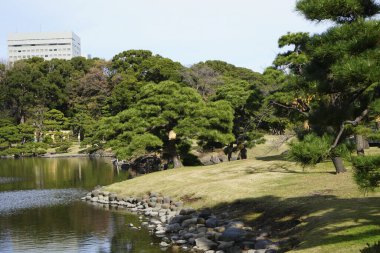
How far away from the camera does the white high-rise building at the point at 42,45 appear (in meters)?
140

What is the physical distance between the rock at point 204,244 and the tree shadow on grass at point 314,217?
1.36m

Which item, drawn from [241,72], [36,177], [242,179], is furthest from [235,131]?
[241,72]

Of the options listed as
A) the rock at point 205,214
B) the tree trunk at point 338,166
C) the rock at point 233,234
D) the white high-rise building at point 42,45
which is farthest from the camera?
the white high-rise building at point 42,45

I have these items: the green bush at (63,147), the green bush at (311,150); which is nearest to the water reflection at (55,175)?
the green bush at (63,147)

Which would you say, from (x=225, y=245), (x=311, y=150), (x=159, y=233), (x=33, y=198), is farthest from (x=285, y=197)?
(x=33, y=198)

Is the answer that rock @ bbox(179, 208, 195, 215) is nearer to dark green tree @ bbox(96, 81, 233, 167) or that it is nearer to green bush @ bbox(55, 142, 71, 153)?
dark green tree @ bbox(96, 81, 233, 167)

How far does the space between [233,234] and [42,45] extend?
142m

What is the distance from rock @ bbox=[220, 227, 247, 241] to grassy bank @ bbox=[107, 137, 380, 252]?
2.73 ft

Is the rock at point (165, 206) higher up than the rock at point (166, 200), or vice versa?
the rock at point (166, 200)

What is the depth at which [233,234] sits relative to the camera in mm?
12102

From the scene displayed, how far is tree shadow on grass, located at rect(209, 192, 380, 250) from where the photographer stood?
947 cm

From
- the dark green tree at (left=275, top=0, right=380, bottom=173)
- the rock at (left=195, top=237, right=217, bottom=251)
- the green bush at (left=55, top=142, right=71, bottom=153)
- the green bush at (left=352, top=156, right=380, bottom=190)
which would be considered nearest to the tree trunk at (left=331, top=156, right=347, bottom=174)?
the rock at (left=195, top=237, right=217, bottom=251)

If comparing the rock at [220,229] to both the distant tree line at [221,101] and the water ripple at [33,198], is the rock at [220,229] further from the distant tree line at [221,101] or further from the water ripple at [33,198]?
the water ripple at [33,198]

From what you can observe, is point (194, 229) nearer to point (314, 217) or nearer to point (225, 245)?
point (225, 245)
